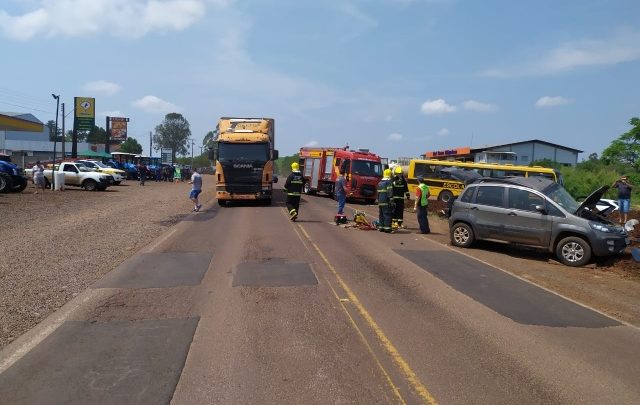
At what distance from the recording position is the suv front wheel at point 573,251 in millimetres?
10820

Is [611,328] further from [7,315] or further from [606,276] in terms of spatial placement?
[7,315]

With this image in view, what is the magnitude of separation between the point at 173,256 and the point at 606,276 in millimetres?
8445

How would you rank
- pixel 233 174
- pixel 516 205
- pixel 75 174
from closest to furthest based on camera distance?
pixel 516 205 < pixel 233 174 < pixel 75 174

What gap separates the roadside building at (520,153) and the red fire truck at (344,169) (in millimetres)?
29649

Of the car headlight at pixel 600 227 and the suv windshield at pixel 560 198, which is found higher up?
the suv windshield at pixel 560 198

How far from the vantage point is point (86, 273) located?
891 centimetres

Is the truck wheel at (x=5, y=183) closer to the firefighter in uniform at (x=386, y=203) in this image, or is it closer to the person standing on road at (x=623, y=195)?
the firefighter in uniform at (x=386, y=203)

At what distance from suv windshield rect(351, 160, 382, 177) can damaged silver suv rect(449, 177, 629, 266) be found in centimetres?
1498

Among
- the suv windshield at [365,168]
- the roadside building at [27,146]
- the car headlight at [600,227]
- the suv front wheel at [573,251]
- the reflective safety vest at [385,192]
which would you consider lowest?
the suv front wheel at [573,251]

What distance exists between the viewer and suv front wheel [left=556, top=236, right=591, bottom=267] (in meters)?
10.8

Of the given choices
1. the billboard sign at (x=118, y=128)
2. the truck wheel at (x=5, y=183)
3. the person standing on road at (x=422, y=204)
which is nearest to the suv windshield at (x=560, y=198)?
the person standing on road at (x=422, y=204)

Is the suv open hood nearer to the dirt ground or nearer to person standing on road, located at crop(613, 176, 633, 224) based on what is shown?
the dirt ground

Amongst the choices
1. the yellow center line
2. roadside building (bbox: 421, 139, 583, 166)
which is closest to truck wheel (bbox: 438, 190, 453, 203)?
the yellow center line

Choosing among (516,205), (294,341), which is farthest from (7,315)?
(516,205)
